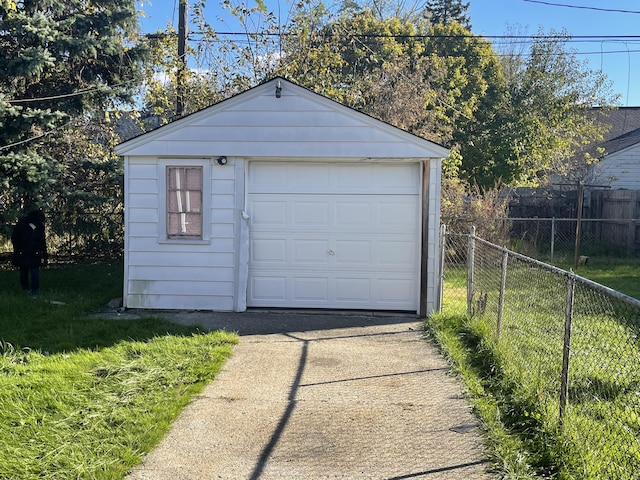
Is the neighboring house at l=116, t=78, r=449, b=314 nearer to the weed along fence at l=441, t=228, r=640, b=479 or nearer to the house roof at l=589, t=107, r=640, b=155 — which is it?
the weed along fence at l=441, t=228, r=640, b=479

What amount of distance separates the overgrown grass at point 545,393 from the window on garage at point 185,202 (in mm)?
3772

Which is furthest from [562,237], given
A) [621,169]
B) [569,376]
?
[569,376]

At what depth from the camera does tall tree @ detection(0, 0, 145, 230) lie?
420 inches

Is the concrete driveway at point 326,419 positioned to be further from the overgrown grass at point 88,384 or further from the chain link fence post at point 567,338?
the chain link fence post at point 567,338

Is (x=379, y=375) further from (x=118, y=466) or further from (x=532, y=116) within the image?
(x=532, y=116)

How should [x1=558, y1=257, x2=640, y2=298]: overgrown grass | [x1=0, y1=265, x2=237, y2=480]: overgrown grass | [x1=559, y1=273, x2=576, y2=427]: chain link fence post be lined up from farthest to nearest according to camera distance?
1. [x1=558, y1=257, x2=640, y2=298]: overgrown grass
2. [x1=559, y1=273, x2=576, y2=427]: chain link fence post
3. [x1=0, y1=265, x2=237, y2=480]: overgrown grass

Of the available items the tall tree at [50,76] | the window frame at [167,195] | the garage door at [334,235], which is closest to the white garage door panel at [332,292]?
the garage door at [334,235]

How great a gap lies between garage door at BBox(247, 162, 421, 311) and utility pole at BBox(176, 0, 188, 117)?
7.23 m

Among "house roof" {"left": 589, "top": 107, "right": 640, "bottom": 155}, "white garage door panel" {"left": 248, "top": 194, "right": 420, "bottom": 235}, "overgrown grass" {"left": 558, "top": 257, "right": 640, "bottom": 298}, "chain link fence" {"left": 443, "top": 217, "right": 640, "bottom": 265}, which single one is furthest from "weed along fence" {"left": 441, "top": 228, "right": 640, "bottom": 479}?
"house roof" {"left": 589, "top": 107, "right": 640, "bottom": 155}

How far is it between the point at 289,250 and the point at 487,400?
4447 mm

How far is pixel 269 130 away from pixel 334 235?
1.84m

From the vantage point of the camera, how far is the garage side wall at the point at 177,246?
862 centimetres

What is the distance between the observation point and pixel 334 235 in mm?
8703

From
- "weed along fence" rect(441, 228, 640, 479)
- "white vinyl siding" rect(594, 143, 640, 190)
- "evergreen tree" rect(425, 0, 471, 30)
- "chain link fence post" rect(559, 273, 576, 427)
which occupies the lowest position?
"weed along fence" rect(441, 228, 640, 479)
